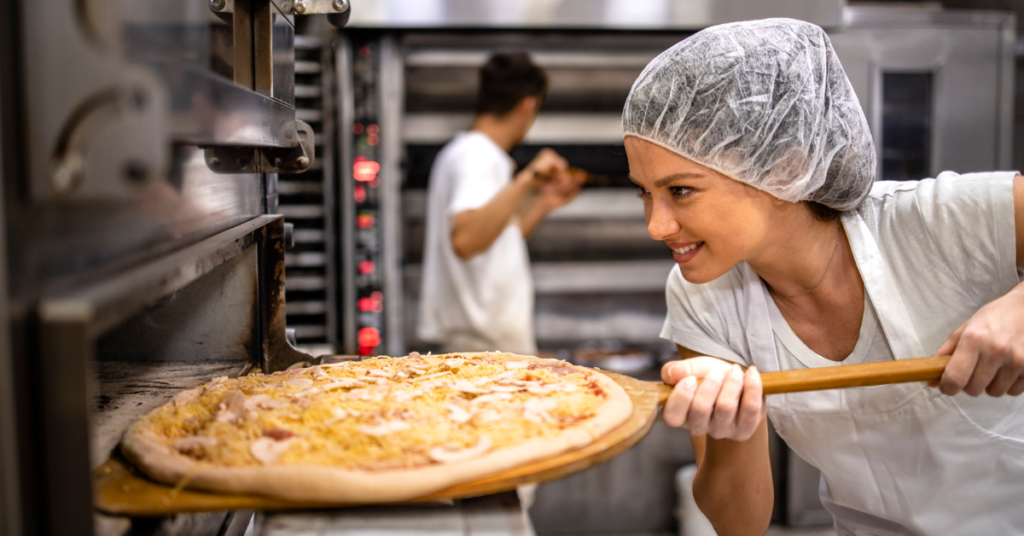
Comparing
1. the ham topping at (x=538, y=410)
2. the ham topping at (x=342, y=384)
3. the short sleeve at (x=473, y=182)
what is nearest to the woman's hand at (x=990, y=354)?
the ham topping at (x=538, y=410)

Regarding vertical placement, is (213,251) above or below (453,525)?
above

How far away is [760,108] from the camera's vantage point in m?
1.37

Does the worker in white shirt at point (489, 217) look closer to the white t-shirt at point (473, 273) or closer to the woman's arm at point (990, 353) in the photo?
the white t-shirt at point (473, 273)

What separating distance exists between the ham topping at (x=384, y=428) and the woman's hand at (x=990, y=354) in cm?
100

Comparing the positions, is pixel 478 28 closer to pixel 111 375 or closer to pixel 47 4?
pixel 111 375

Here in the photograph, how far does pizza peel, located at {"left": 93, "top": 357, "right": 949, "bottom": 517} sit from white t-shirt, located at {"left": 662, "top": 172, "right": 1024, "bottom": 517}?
0.24 metres

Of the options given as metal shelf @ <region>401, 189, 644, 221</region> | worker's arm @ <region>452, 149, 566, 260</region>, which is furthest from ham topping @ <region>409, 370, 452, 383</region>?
metal shelf @ <region>401, 189, 644, 221</region>

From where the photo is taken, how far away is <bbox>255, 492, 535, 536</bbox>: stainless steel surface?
0.97 m

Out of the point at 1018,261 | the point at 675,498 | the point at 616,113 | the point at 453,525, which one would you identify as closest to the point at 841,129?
the point at 1018,261

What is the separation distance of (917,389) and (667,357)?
1864mm

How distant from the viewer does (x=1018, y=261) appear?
1.43 m

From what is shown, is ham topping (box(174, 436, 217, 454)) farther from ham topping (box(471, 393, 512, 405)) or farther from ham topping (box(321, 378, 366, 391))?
ham topping (box(471, 393, 512, 405))

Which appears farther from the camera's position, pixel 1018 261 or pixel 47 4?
pixel 1018 261

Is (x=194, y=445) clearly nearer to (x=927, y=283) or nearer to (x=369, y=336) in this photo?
(x=927, y=283)
